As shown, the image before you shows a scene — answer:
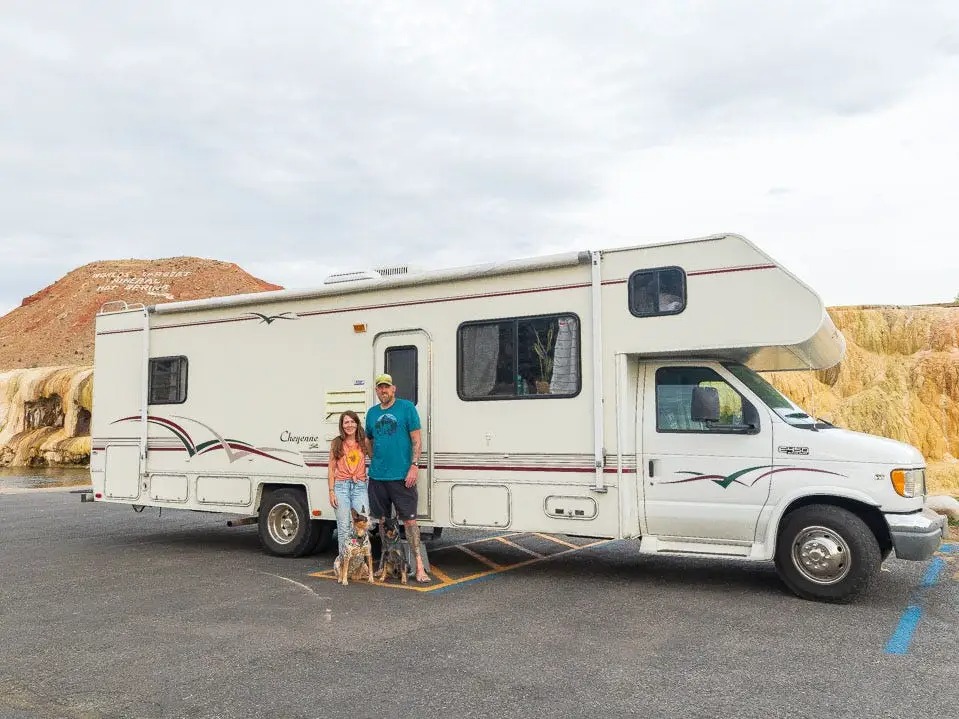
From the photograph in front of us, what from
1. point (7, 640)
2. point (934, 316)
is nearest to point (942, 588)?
point (7, 640)

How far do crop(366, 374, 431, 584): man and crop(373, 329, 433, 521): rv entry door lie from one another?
31cm

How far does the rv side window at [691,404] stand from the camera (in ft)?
24.7

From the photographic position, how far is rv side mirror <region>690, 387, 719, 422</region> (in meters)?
7.43

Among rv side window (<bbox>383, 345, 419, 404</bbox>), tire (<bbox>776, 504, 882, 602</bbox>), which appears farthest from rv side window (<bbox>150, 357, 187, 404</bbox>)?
tire (<bbox>776, 504, 882, 602</bbox>)

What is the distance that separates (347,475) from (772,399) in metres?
4.08

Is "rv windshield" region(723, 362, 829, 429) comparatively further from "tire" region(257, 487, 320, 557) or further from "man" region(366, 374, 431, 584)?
"tire" region(257, 487, 320, 557)

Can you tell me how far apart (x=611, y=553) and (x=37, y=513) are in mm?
10228

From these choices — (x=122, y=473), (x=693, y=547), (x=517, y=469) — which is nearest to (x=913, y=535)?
(x=693, y=547)

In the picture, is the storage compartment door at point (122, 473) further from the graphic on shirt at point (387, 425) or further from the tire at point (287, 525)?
the graphic on shirt at point (387, 425)

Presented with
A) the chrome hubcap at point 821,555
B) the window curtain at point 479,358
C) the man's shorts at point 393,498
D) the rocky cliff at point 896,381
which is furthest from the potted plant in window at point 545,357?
the rocky cliff at point 896,381

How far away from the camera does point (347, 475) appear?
843 centimetres

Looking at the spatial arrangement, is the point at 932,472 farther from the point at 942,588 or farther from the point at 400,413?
the point at 400,413

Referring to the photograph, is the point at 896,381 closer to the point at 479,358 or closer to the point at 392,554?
the point at 479,358

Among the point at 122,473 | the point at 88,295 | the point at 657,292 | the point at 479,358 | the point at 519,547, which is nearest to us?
the point at 657,292
